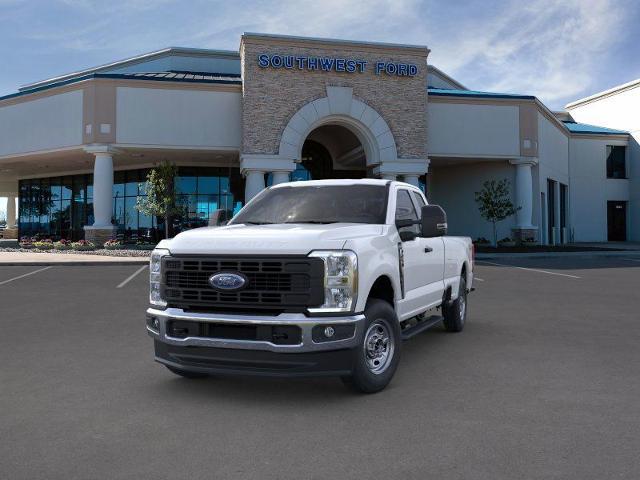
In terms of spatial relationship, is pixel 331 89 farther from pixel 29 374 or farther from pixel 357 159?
pixel 29 374

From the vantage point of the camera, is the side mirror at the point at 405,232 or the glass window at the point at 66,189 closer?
the side mirror at the point at 405,232

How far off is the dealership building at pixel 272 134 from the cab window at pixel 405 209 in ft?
68.7

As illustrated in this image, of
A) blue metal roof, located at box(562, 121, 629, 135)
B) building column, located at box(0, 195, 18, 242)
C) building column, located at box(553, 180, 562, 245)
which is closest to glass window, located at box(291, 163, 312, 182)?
building column, located at box(553, 180, 562, 245)

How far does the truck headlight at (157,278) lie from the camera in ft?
17.9

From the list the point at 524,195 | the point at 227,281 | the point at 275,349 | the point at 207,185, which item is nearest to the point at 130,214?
the point at 207,185

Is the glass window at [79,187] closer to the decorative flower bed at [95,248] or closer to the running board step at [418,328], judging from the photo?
the decorative flower bed at [95,248]

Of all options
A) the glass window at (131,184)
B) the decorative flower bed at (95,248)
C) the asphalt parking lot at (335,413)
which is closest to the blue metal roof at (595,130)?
the glass window at (131,184)

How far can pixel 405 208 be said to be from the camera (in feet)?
23.0

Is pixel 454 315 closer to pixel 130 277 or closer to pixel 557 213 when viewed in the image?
pixel 130 277

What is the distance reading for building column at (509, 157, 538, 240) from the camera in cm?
3184

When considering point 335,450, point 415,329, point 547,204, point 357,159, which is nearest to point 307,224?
point 415,329

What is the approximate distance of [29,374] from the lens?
6027mm

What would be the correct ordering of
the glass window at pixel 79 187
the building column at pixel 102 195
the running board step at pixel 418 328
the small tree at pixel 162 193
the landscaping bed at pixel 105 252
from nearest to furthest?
1. the running board step at pixel 418 328
2. the landscaping bed at pixel 105 252
3. the building column at pixel 102 195
4. the small tree at pixel 162 193
5. the glass window at pixel 79 187

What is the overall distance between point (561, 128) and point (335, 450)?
3884cm
